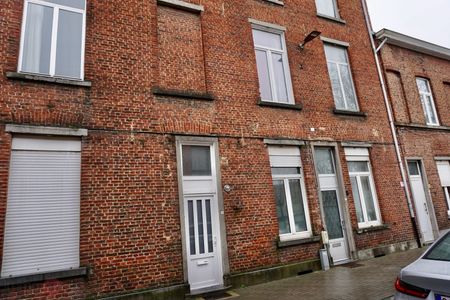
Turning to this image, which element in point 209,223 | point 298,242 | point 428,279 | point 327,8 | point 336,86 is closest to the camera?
point 428,279

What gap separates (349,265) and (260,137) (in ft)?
14.7

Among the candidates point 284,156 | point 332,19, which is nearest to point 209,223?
point 284,156

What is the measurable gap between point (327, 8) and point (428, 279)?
11.3 m

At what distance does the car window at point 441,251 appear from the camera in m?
3.78

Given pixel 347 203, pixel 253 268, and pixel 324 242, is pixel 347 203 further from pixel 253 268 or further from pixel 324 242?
pixel 253 268

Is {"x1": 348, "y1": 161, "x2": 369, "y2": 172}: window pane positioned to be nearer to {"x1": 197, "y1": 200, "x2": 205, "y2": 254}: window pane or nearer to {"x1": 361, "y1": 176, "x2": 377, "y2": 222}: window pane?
{"x1": 361, "y1": 176, "x2": 377, "y2": 222}: window pane

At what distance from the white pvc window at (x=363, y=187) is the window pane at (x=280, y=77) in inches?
112

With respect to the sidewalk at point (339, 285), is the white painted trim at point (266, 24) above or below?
above

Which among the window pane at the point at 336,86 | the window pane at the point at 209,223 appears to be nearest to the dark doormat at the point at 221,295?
the window pane at the point at 209,223

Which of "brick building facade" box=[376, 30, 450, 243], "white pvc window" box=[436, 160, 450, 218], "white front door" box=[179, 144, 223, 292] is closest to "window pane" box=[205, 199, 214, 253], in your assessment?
"white front door" box=[179, 144, 223, 292]

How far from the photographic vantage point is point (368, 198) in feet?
34.0

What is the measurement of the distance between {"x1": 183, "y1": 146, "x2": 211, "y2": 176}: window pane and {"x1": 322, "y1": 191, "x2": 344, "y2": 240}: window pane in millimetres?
3980

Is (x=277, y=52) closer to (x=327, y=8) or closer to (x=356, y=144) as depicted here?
(x=327, y=8)

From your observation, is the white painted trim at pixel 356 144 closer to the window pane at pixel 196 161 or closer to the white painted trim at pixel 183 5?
the window pane at pixel 196 161
